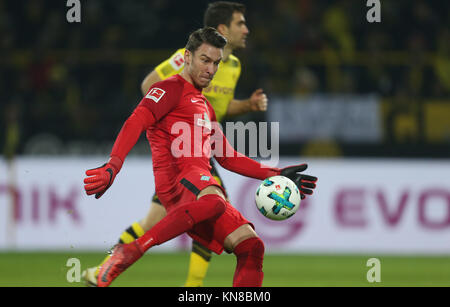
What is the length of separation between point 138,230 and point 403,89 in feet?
24.5

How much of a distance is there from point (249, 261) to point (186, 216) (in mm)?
528

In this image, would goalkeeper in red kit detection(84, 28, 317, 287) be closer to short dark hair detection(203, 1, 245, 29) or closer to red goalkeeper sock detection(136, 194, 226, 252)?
red goalkeeper sock detection(136, 194, 226, 252)

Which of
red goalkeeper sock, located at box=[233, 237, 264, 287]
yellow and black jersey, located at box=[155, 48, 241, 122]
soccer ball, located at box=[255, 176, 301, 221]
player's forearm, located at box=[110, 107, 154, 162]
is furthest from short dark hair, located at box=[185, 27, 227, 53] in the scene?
yellow and black jersey, located at box=[155, 48, 241, 122]

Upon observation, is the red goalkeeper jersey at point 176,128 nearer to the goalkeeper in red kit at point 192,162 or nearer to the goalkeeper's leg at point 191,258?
the goalkeeper in red kit at point 192,162

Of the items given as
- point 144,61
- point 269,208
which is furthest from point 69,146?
point 269,208

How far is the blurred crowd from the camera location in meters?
12.1

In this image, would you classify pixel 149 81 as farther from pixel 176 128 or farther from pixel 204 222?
pixel 204 222

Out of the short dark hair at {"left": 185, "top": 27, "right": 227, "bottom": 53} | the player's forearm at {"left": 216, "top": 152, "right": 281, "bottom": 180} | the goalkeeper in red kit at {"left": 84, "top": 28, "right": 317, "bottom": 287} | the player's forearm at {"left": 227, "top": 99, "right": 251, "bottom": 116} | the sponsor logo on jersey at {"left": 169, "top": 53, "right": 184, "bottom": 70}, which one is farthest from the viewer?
the player's forearm at {"left": 227, "top": 99, "right": 251, "bottom": 116}

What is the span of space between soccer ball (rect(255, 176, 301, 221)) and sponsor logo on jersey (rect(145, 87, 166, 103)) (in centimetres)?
94

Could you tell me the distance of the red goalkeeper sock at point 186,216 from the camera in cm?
479

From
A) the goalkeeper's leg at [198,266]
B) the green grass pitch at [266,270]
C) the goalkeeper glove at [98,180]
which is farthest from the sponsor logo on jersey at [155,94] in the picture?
the green grass pitch at [266,270]

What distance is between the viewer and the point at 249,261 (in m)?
5.07

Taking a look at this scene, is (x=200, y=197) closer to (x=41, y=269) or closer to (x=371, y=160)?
(x=41, y=269)

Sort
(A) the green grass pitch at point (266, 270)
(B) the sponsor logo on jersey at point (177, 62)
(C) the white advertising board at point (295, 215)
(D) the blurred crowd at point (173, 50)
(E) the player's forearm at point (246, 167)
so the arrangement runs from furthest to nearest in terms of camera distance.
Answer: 1. (D) the blurred crowd at point (173, 50)
2. (C) the white advertising board at point (295, 215)
3. (A) the green grass pitch at point (266, 270)
4. (B) the sponsor logo on jersey at point (177, 62)
5. (E) the player's forearm at point (246, 167)
